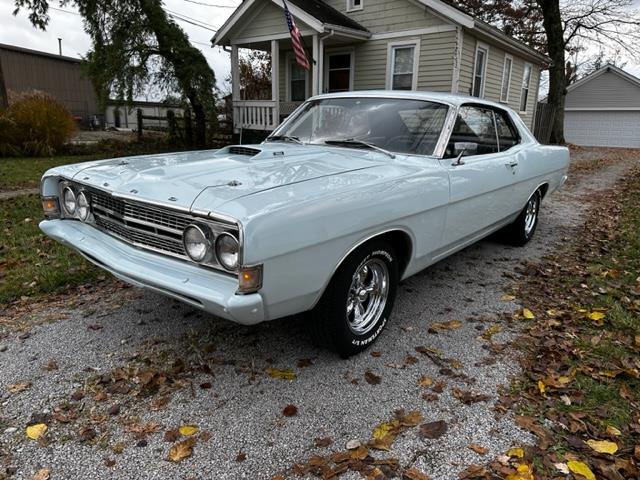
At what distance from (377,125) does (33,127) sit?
12.1m

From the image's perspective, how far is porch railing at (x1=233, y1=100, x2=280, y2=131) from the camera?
14398 mm

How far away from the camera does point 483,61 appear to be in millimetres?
15039

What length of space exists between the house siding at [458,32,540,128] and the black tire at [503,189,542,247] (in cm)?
881

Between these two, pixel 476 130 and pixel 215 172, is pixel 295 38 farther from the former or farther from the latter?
pixel 215 172

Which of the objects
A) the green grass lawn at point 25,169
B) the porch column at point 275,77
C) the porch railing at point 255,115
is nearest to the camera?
the green grass lawn at point 25,169

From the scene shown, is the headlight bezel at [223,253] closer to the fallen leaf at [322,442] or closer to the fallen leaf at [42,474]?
the fallen leaf at [322,442]

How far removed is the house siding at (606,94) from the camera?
29834 mm

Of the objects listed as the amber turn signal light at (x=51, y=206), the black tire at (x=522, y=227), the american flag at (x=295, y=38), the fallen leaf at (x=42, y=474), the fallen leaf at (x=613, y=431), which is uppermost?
the american flag at (x=295, y=38)

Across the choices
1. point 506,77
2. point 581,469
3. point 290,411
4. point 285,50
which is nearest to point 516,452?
point 581,469

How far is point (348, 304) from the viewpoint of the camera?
3043mm

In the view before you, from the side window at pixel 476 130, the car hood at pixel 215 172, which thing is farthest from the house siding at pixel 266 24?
the car hood at pixel 215 172

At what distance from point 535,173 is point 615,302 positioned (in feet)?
5.93

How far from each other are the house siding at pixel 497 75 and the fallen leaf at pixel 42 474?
13.8 m

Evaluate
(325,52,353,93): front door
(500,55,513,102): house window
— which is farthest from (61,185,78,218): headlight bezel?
(500,55,513,102): house window
